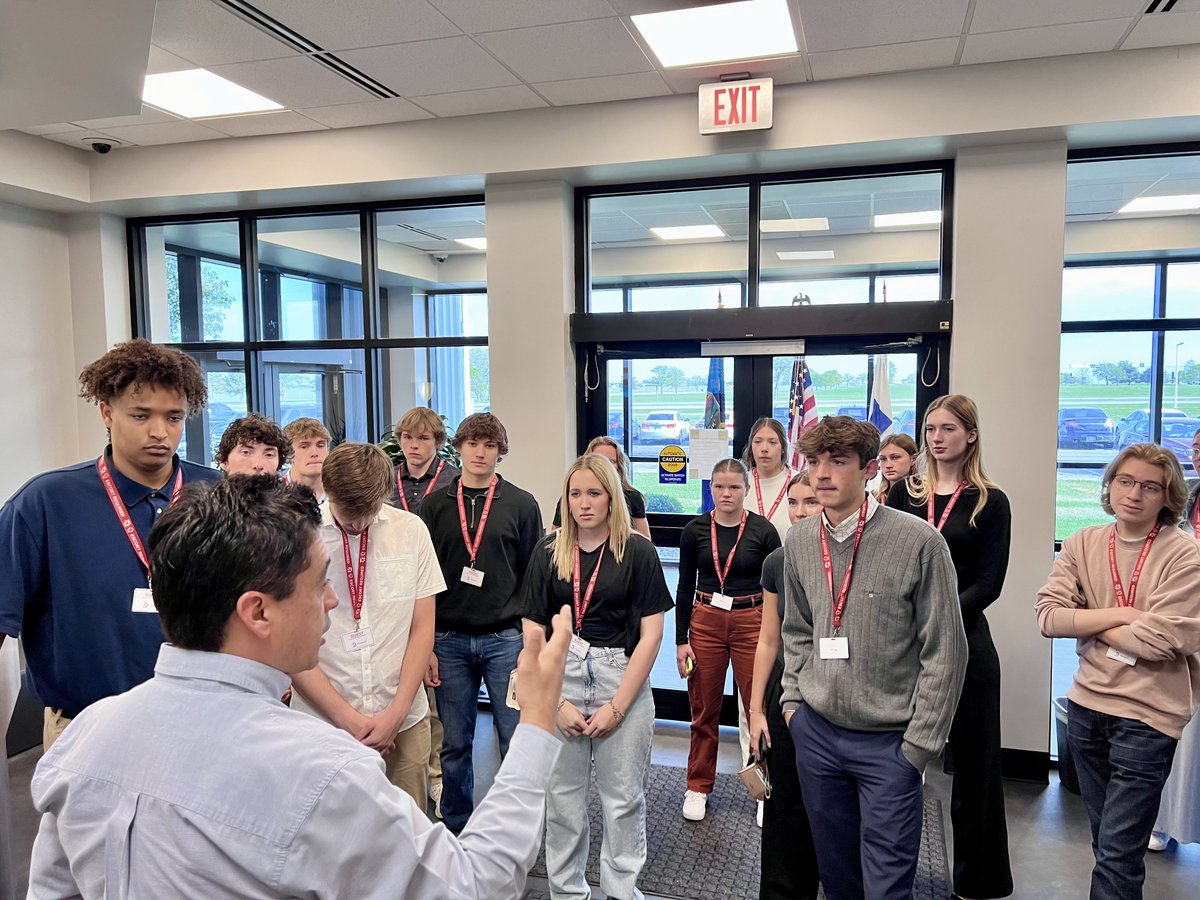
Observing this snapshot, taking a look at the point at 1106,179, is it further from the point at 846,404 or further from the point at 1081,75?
the point at 846,404

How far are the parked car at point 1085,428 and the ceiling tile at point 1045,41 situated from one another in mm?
1701

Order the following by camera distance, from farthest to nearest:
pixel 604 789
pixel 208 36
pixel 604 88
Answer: pixel 604 88 → pixel 208 36 → pixel 604 789

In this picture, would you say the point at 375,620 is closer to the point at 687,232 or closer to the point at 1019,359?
the point at 687,232

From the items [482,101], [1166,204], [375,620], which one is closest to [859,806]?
[375,620]

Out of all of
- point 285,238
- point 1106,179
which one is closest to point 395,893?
point 1106,179

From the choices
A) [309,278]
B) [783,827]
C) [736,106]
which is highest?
[736,106]

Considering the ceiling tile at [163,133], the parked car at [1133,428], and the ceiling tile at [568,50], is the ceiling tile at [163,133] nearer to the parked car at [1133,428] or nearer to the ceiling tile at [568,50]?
the ceiling tile at [568,50]

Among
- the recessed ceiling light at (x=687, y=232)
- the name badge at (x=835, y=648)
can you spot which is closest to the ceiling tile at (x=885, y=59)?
the recessed ceiling light at (x=687, y=232)

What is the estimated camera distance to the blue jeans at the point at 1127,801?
2217mm

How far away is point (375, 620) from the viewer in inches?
92.0

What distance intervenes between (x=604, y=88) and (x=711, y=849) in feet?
11.6

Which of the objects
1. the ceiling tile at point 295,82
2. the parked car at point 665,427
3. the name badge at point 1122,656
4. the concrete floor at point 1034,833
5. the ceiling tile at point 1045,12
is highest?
the ceiling tile at point 295,82

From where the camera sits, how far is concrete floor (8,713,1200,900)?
2838 millimetres

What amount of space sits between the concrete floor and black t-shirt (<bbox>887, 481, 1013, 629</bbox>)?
1.07 metres
